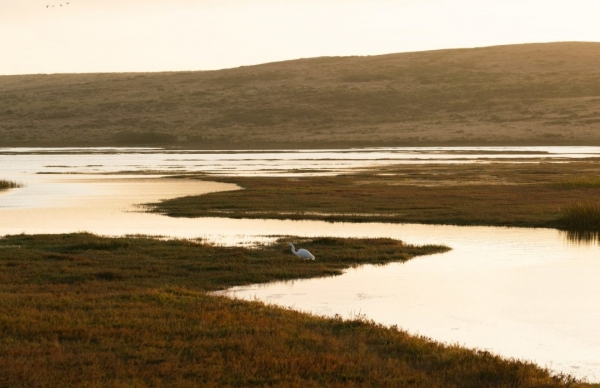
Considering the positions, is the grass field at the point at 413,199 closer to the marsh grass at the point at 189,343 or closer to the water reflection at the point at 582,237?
the water reflection at the point at 582,237

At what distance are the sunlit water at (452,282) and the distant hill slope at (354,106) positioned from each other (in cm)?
9163

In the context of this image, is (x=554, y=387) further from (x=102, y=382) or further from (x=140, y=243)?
(x=140, y=243)

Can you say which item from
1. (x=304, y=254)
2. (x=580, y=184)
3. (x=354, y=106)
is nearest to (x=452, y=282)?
(x=304, y=254)

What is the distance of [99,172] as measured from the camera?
70250 millimetres

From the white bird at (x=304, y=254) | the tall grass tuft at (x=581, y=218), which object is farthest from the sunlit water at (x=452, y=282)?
the tall grass tuft at (x=581, y=218)

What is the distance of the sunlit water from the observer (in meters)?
17.7

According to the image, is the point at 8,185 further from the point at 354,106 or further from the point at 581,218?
the point at 354,106

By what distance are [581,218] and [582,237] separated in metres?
3.06

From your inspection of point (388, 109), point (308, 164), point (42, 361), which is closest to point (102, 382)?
point (42, 361)

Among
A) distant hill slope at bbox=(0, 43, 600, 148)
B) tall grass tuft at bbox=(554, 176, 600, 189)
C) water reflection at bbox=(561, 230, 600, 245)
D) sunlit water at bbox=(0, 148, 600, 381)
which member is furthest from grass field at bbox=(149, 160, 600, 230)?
distant hill slope at bbox=(0, 43, 600, 148)

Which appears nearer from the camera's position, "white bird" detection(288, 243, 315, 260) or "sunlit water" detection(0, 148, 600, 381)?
"sunlit water" detection(0, 148, 600, 381)

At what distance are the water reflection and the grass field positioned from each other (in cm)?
124

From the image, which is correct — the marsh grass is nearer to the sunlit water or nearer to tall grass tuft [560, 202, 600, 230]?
the sunlit water

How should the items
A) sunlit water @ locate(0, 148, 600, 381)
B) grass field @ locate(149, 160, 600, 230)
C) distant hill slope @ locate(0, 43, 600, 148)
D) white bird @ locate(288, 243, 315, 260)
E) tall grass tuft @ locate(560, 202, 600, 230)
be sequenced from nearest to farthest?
sunlit water @ locate(0, 148, 600, 381) → white bird @ locate(288, 243, 315, 260) → tall grass tuft @ locate(560, 202, 600, 230) → grass field @ locate(149, 160, 600, 230) → distant hill slope @ locate(0, 43, 600, 148)
